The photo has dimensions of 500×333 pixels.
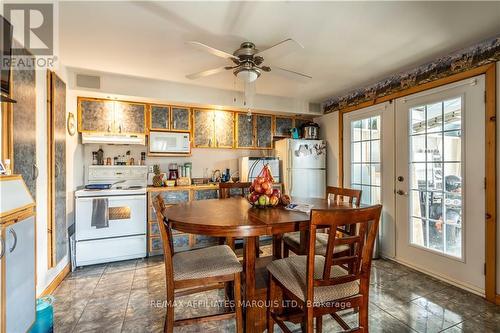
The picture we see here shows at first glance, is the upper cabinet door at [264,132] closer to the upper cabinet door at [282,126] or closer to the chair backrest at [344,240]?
the upper cabinet door at [282,126]

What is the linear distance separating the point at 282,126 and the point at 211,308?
3.23 meters

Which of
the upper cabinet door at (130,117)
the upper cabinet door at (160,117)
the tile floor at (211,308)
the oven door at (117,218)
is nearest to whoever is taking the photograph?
the tile floor at (211,308)

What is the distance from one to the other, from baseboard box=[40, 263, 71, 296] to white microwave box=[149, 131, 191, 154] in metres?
1.81

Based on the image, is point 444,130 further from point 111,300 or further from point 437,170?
point 111,300

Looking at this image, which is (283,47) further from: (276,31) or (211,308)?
(211,308)

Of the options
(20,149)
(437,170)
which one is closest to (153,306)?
(20,149)

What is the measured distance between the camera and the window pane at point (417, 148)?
2848mm

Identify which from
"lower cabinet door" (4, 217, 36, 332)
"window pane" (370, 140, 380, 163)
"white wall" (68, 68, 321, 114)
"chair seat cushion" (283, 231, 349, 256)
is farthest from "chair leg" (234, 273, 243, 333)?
"window pane" (370, 140, 380, 163)

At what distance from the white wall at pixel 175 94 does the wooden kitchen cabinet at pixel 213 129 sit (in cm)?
26

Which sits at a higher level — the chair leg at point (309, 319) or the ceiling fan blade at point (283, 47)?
the ceiling fan blade at point (283, 47)

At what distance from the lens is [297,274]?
4.90ft

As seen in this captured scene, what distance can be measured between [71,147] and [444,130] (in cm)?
451

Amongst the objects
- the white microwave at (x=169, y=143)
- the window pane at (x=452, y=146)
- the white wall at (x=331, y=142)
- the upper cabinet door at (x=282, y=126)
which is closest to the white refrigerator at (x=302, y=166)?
the white wall at (x=331, y=142)

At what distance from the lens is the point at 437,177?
270 cm
